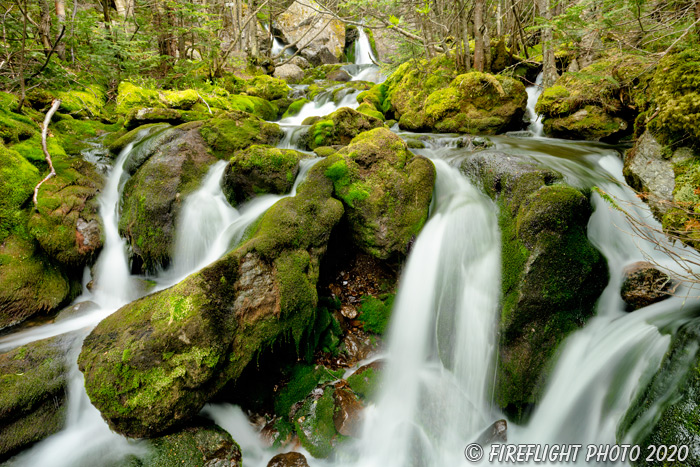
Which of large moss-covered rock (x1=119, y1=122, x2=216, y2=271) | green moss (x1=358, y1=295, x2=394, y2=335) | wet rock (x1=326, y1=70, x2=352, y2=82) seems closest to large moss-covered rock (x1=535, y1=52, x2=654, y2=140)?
green moss (x1=358, y1=295, x2=394, y2=335)

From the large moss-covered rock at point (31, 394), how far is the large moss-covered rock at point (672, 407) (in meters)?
5.29

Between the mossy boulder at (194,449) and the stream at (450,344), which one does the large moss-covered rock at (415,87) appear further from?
the mossy boulder at (194,449)

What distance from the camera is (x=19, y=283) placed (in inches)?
169

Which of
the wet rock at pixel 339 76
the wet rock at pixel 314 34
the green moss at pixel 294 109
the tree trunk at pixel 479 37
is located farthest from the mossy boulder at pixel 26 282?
the wet rock at pixel 314 34

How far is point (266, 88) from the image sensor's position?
13.1m

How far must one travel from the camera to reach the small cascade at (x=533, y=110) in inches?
319

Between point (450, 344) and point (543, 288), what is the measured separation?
1236 millimetres

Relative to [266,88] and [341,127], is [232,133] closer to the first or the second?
[341,127]

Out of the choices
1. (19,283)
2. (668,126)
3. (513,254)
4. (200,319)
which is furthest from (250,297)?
(668,126)

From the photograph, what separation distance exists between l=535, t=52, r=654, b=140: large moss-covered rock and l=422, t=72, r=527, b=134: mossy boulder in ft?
2.22

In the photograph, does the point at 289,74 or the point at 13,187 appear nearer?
the point at 13,187

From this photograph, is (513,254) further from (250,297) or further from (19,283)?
(19,283)

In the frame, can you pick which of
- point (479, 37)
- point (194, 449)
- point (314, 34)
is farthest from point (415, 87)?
point (314, 34)

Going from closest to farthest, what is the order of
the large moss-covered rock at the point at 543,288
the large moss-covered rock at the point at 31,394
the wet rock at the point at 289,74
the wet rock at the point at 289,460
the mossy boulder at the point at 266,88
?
the large moss-covered rock at the point at 31,394 < the wet rock at the point at 289,460 < the large moss-covered rock at the point at 543,288 < the mossy boulder at the point at 266,88 < the wet rock at the point at 289,74
